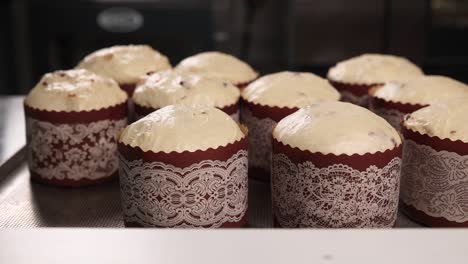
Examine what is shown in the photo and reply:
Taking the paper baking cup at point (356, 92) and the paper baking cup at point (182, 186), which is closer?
the paper baking cup at point (182, 186)

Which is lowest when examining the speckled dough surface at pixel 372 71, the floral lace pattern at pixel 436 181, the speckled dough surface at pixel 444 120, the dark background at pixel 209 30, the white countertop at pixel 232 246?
the dark background at pixel 209 30

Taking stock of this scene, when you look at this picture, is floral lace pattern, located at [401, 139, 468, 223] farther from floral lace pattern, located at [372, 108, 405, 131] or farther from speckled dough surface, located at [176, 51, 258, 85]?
speckled dough surface, located at [176, 51, 258, 85]

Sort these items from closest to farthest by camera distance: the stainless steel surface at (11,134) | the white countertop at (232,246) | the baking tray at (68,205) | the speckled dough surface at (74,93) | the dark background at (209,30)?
1. the white countertop at (232,246)
2. the baking tray at (68,205)
3. the speckled dough surface at (74,93)
4. the stainless steel surface at (11,134)
5. the dark background at (209,30)

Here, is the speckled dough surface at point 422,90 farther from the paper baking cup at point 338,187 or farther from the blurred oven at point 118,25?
the blurred oven at point 118,25

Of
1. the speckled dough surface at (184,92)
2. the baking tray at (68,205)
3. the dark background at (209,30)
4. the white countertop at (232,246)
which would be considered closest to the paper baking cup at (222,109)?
the speckled dough surface at (184,92)

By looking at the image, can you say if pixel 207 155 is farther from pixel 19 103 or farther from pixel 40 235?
pixel 19 103

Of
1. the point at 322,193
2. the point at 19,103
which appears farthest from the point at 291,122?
the point at 19,103

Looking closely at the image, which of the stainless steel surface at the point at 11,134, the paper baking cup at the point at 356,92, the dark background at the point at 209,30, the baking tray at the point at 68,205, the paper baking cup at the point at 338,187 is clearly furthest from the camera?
the dark background at the point at 209,30

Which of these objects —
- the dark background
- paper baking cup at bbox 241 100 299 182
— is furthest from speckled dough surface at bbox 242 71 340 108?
the dark background
